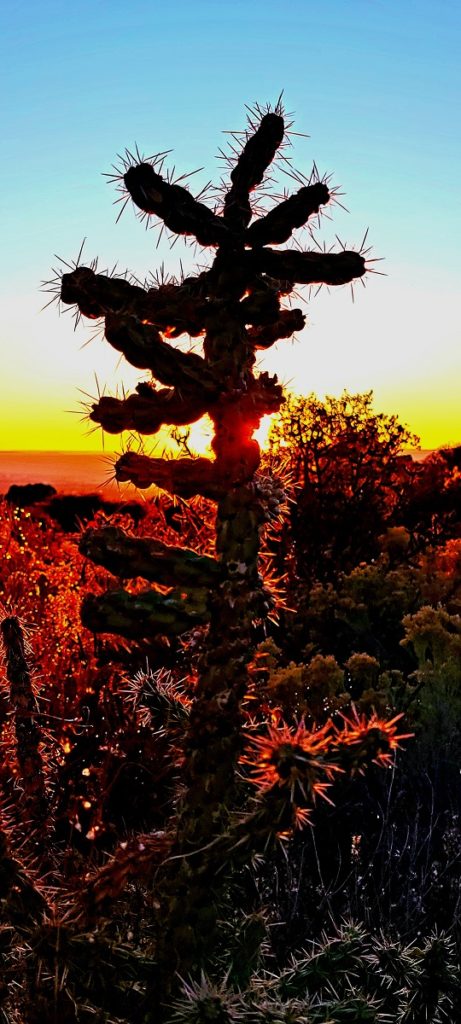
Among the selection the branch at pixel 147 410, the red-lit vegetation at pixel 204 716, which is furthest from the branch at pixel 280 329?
the branch at pixel 147 410

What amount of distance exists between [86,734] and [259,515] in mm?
4310

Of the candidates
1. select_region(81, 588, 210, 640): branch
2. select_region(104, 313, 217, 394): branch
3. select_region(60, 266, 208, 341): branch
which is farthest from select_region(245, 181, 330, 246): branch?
select_region(81, 588, 210, 640): branch

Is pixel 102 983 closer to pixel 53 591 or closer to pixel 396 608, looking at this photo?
pixel 396 608

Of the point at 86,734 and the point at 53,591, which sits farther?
the point at 53,591

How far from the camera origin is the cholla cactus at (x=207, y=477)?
2.55 meters

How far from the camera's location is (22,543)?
47.8 feet

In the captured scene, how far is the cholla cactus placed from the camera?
255cm

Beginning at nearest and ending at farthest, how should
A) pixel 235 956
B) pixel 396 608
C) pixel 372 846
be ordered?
pixel 235 956 → pixel 372 846 → pixel 396 608

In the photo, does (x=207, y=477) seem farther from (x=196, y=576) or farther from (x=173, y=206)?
(x=173, y=206)

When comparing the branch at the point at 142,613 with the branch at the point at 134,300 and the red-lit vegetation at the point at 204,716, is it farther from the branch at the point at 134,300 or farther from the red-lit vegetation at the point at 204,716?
the branch at the point at 134,300

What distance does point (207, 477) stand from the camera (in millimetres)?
2701

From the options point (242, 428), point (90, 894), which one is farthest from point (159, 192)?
point (90, 894)

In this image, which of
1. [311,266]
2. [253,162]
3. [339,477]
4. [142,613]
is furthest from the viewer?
[339,477]

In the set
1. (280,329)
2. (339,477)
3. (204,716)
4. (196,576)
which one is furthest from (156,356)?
(339,477)
